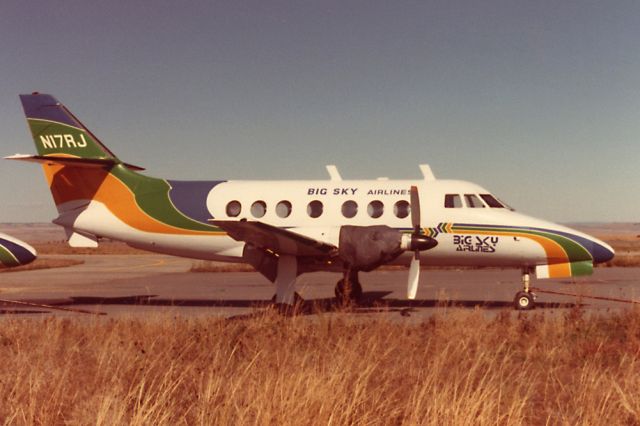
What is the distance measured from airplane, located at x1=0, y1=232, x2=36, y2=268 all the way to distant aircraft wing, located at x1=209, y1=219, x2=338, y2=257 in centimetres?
583

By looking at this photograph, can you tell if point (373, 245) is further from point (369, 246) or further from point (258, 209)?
point (258, 209)

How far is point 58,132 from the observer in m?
17.5

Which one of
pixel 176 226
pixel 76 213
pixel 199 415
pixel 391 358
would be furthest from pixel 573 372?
pixel 76 213

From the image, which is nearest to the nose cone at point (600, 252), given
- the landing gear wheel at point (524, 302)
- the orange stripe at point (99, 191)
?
the landing gear wheel at point (524, 302)

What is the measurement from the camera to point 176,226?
53.3ft

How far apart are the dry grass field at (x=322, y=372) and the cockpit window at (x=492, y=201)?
373cm

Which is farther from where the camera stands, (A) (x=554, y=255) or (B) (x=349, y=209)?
(B) (x=349, y=209)

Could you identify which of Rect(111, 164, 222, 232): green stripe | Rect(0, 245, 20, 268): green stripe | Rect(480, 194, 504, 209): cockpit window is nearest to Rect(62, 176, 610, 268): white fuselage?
Rect(480, 194, 504, 209): cockpit window

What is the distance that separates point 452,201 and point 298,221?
403 cm

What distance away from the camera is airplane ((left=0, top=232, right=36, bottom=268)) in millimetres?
14969

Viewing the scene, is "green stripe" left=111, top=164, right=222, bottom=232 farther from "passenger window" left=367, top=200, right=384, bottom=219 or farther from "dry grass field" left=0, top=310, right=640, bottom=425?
"passenger window" left=367, top=200, right=384, bottom=219

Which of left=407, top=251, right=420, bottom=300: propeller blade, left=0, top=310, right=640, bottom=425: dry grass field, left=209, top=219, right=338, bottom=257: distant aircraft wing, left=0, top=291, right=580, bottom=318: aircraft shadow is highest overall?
left=209, top=219, right=338, bottom=257: distant aircraft wing

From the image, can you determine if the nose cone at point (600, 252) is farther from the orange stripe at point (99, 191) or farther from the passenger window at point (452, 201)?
the orange stripe at point (99, 191)

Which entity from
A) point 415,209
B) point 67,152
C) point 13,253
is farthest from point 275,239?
point 67,152
